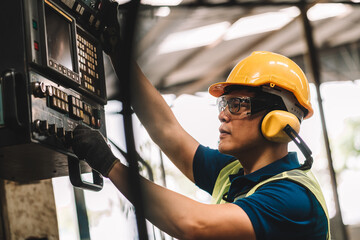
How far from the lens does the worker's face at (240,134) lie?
1996mm

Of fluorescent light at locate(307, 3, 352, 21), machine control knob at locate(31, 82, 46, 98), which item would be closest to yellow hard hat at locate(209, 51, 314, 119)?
machine control knob at locate(31, 82, 46, 98)

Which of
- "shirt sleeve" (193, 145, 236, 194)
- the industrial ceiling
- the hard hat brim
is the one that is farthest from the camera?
the industrial ceiling

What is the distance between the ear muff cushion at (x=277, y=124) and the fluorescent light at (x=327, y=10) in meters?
5.38

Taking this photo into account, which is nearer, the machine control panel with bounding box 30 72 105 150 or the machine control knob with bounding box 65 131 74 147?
the machine control panel with bounding box 30 72 105 150

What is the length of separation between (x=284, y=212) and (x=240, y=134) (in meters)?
0.42

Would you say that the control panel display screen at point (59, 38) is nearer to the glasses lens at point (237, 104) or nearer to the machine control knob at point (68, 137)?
the machine control knob at point (68, 137)

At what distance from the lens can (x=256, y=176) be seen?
196 centimetres

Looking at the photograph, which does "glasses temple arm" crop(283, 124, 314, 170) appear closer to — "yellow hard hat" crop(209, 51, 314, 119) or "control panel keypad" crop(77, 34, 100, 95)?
"yellow hard hat" crop(209, 51, 314, 119)

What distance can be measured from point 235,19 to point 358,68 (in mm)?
3149

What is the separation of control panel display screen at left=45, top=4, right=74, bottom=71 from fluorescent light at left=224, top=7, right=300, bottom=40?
18.1 feet

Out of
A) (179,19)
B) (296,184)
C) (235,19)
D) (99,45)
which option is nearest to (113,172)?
(99,45)

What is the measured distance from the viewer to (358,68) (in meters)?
8.99

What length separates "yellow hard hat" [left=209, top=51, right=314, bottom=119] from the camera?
205 centimetres

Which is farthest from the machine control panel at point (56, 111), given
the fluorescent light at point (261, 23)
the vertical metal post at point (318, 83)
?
the fluorescent light at point (261, 23)
